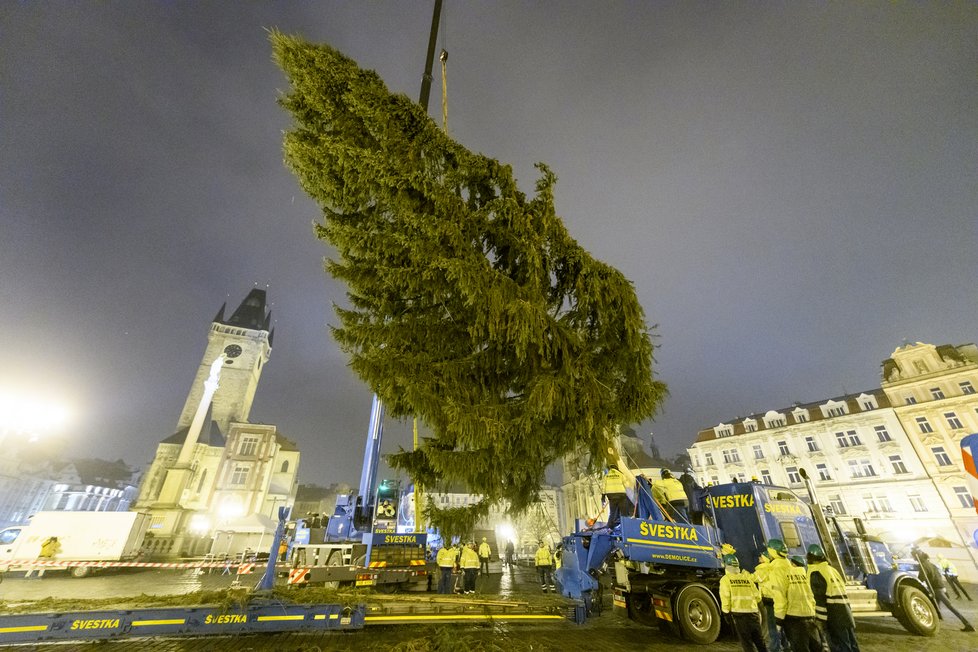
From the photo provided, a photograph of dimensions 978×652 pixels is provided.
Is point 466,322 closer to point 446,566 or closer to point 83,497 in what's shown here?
point 446,566

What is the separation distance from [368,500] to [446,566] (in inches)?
259

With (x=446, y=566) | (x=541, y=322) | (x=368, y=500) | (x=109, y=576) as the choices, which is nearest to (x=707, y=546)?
(x=541, y=322)

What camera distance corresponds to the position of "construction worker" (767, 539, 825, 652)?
5.35 meters

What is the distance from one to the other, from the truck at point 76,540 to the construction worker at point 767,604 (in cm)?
2350

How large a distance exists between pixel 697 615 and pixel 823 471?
3389 centimetres

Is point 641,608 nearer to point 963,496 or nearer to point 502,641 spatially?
point 502,641

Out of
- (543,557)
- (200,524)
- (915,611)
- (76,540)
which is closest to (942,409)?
(915,611)

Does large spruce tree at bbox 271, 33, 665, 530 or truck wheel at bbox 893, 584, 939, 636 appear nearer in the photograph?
large spruce tree at bbox 271, 33, 665, 530

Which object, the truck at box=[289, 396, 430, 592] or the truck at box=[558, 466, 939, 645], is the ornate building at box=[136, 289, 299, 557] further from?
the truck at box=[558, 466, 939, 645]

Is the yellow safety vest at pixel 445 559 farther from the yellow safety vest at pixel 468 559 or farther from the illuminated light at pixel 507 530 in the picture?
the illuminated light at pixel 507 530

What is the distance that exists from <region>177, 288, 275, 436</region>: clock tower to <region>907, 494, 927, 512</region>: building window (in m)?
64.1

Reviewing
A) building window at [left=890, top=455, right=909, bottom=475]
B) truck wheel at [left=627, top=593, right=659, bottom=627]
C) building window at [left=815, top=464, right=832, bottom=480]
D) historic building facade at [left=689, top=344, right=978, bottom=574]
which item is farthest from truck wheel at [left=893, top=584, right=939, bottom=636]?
building window at [left=815, top=464, right=832, bottom=480]

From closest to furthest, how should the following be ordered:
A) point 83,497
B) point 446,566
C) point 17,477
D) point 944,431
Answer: point 446,566 → point 944,431 → point 17,477 → point 83,497

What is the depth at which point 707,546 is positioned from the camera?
25.9ft
